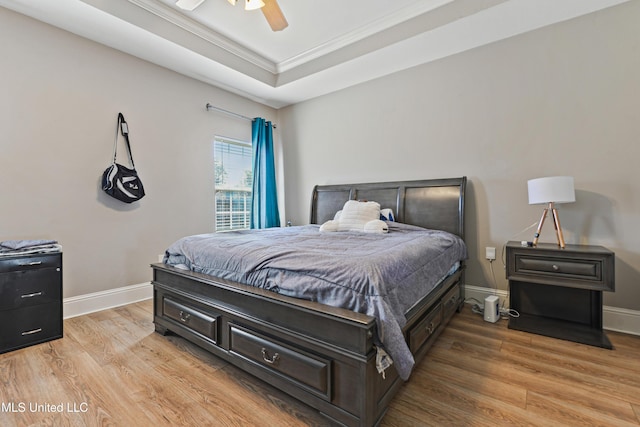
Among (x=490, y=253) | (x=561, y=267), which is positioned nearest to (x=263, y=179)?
(x=490, y=253)

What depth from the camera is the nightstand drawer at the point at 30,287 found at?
2084mm

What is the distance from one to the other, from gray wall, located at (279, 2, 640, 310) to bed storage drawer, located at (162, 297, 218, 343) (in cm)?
259

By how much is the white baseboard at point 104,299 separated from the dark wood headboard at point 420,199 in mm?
2394

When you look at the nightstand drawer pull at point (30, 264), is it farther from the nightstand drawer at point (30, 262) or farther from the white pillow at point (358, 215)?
the white pillow at point (358, 215)

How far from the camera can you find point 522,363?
6.31ft

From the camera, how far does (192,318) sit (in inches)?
81.5

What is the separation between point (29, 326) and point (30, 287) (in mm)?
288

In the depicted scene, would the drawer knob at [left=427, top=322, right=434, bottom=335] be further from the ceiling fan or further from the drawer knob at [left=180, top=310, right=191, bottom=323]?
the ceiling fan

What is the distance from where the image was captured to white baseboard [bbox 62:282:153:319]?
2.77 meters

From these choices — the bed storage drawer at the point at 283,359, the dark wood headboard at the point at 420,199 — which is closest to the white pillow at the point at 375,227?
the dark wood headboard at the point at 420,199

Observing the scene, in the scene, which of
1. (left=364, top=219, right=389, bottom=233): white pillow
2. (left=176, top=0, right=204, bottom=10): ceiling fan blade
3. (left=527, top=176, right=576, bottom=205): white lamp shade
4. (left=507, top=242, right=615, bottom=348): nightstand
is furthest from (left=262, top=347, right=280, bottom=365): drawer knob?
(left=176, top=0, right=204, bottom=10): ceiling fan blade

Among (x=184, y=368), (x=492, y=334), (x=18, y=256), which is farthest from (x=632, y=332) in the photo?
(x=18, y=256)

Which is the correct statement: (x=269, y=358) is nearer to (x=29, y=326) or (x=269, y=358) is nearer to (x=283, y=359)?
(x=283, y=359)

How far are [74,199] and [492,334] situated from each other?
3.90 m
